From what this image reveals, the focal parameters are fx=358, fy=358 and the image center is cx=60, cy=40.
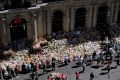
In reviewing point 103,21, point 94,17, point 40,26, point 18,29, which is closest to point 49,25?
point 40,26

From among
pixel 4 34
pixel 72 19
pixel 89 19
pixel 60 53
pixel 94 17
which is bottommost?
pixel 60 53

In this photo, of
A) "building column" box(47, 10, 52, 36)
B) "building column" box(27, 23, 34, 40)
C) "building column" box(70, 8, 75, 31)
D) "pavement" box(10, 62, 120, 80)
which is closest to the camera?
"pavement" box(10, 62, 120, 80)

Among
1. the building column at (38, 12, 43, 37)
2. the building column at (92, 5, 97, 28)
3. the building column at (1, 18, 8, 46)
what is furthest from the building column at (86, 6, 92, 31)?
the building column at (1, 18, 8, 46)

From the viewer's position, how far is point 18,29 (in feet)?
170

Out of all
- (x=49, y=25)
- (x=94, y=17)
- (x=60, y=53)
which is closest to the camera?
(x=60, y=53)

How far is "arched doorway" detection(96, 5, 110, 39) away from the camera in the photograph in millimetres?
56097

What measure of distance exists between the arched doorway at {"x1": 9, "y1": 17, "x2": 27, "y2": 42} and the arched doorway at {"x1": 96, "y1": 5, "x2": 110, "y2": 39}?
12.1m

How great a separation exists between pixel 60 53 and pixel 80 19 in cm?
684

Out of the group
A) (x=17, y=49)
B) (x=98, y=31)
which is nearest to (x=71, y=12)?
(x=98, y=31)

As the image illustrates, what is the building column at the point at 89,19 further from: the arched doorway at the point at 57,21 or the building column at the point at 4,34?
the building column at the point at 4,34

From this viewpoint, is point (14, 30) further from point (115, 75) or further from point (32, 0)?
point (115, 75)

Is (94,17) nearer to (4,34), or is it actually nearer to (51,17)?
(51,17)

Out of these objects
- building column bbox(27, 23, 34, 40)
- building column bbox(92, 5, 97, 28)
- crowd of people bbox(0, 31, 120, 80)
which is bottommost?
crowd of people bbox(0, 31, 120, 80)

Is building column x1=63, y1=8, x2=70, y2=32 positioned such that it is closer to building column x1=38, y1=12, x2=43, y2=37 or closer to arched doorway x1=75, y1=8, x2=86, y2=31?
arched doorway x1=75, y1=8, x2=86, y2=31
